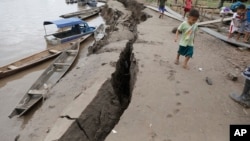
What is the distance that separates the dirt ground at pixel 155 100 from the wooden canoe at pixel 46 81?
0.45 meters

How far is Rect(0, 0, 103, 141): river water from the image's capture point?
23.8 feet

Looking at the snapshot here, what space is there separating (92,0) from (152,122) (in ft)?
95.2

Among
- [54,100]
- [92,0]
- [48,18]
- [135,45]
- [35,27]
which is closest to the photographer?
[54,100]

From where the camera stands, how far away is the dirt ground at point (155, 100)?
144 inches

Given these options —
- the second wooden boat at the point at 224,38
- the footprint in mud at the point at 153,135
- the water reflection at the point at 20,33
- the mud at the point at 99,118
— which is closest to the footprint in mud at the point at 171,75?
the mud at the point at 99,118

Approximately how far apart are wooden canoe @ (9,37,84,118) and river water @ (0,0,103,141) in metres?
0.41

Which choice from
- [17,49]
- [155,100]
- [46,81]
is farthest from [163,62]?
[17,49]

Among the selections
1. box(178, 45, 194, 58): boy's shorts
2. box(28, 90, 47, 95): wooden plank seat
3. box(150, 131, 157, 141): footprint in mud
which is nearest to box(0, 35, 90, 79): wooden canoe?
box(28, 90, 47, 95): wooden plank seat

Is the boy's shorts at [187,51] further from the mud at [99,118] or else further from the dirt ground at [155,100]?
the mud at [99,118]

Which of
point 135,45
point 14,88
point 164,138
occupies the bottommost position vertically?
point 14,88

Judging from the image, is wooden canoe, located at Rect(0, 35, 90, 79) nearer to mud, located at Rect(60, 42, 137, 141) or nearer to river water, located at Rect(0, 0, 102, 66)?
river water, located at Rect(0, 0, 102, 66)

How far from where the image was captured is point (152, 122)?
3.75 metres

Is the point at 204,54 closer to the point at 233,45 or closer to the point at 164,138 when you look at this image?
the point at 233,45

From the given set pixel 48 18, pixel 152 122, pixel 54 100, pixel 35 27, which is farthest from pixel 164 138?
pixel 48 18
